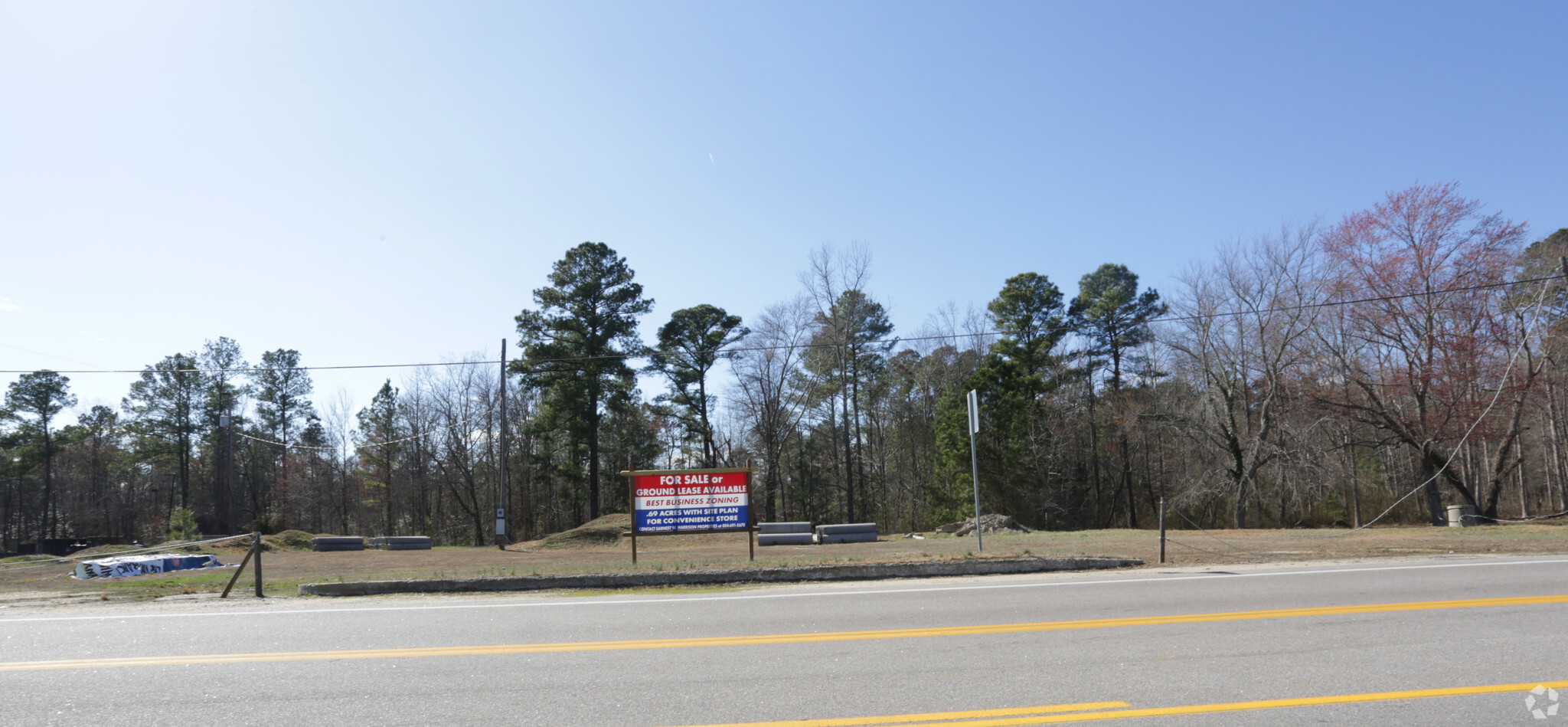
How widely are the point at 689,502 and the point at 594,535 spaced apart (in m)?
18.2

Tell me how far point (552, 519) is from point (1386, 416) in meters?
44.8

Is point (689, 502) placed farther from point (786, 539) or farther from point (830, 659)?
point (786, 539)

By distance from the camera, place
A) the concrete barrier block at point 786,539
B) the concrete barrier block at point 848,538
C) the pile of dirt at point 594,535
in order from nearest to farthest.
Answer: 1. the concrete barrier block at point 848,538
2. the concrete barrier block at point 786,539
3. the pile of dirt at point 594,535

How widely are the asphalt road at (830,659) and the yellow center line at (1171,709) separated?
0.08ft

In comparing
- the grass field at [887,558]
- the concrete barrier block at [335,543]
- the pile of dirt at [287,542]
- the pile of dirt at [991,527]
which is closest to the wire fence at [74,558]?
the grass field at [887,558]

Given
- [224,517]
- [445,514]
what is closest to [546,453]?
[445,514]

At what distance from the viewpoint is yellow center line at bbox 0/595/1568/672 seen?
6633 millimetres

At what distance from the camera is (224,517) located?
53.3 metres

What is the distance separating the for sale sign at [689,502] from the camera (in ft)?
50.6

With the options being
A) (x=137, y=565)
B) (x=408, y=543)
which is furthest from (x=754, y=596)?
(x=408, y=543)

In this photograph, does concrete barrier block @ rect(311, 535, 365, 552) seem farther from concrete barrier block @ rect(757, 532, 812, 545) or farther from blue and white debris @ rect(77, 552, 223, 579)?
concrete barrier block @ rect(757, 532, 812, 545)

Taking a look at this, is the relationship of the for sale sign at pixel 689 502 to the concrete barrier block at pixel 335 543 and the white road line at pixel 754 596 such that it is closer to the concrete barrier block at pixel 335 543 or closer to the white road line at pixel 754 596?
the white road line at pixel 754 596

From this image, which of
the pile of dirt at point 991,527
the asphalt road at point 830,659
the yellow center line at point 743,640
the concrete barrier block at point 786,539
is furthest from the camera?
the pile of dirt at point 991,527

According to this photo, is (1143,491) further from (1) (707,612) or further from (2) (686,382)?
(1) (707,612)
